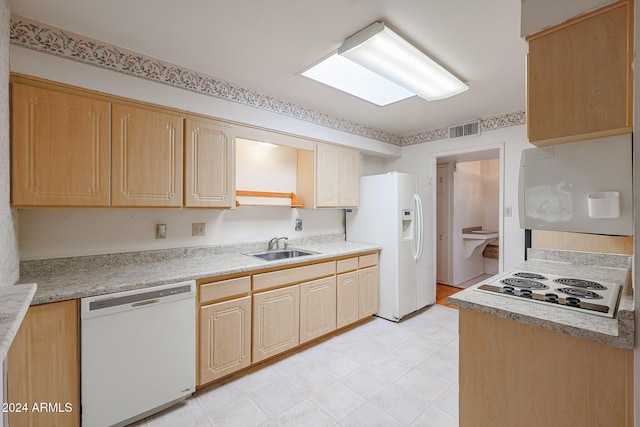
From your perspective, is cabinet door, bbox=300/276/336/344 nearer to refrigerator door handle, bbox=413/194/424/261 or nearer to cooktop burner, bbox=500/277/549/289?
refrigerator door handle, bbox=413/194/424/261

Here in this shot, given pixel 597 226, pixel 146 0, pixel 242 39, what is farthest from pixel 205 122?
pixel 597 226

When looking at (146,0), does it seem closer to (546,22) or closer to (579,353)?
(546,22)

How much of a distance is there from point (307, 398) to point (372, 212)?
2073mm

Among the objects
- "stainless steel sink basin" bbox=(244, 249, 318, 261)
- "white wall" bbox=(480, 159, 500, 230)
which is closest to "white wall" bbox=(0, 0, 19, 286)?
"stainless steel sink basin" bbox=(244, 249, 318, 261)

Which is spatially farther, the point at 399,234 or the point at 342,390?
the point at 399,234

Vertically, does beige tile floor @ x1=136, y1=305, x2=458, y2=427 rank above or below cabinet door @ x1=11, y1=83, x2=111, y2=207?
below

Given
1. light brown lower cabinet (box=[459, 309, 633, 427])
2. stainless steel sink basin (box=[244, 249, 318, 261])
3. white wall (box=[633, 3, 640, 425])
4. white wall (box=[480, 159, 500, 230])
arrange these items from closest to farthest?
1. white wall (box=[633, 3, 640, 425])
2. light brown lower cabinet (box=[459, 309, 633, 427])
3. stainless steel sink basin (box=[244, 249, 318, 261])
4. white wall (box=[480, 159, 500, 230])

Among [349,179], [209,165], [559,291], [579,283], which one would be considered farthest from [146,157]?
[579,283]

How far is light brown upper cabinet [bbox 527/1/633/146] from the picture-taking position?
105cm

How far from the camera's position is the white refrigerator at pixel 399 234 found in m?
3.16

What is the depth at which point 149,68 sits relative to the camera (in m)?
2.01

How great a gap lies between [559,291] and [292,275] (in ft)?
5.86

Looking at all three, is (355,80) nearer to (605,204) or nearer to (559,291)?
(605,204)

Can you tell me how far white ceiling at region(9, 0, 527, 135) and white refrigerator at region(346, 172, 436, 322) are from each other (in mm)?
1287
